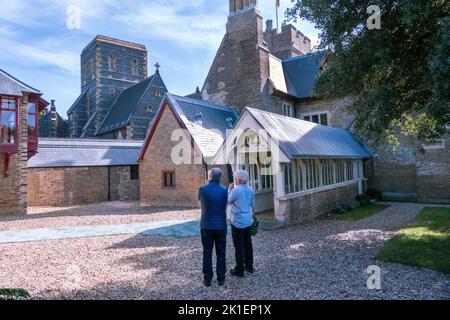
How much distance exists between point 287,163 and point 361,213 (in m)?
4.85

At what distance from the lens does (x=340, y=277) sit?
5691 millimetres

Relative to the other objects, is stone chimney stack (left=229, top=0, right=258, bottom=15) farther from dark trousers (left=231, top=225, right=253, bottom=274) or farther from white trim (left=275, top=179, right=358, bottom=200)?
dark trousers (left=231, top=225, right=253, bottom=274)

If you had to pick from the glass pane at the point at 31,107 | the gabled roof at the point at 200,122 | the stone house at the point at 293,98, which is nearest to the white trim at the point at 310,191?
the stone house at the point at 293,98

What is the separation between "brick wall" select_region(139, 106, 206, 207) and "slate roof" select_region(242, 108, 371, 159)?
17.9ft

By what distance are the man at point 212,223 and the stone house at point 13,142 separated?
47.7ft

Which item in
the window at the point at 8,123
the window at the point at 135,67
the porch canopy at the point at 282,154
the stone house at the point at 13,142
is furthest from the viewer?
the window at the point at 135,67

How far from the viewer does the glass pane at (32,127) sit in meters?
17.2

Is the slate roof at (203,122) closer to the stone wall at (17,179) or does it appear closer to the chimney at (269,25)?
the stone wall at (17,179)

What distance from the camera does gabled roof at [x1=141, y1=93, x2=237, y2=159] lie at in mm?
16656

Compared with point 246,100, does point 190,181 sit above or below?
below
